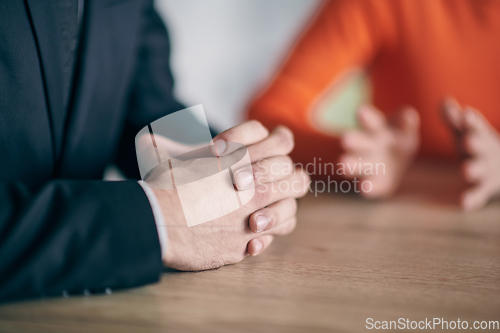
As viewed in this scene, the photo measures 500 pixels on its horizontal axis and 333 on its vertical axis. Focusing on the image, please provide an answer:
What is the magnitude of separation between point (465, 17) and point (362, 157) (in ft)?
2.28

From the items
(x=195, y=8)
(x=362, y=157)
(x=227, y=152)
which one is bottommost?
(x=362, y=157)

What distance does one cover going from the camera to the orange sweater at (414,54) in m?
1.12

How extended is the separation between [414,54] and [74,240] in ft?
3.92

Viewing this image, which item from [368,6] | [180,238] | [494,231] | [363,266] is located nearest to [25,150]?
[180,238]

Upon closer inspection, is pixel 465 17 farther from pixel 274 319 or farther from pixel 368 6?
pixel 274 319

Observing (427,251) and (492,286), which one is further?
(427,251)

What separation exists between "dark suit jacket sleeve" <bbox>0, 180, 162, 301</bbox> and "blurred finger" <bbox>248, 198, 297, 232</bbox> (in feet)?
0.46

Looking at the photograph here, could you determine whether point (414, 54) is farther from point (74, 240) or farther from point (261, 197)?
point (74, 240)

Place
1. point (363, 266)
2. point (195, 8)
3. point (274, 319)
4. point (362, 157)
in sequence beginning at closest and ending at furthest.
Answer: point (274, 319) → point (363, 266) → point (362, 157) → point (195, 8)

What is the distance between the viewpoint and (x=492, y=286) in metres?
0.40

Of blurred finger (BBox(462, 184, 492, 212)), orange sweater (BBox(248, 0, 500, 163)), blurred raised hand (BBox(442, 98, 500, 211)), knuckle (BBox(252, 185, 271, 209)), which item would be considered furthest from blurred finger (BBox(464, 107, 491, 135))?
knuckle (BBox(252, 185, 271, 209))

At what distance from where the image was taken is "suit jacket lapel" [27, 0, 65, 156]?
500 millimetres

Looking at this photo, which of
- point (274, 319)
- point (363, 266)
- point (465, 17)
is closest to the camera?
point (274, 319)

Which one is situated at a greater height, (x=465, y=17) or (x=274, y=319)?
(x=465, y=17)
